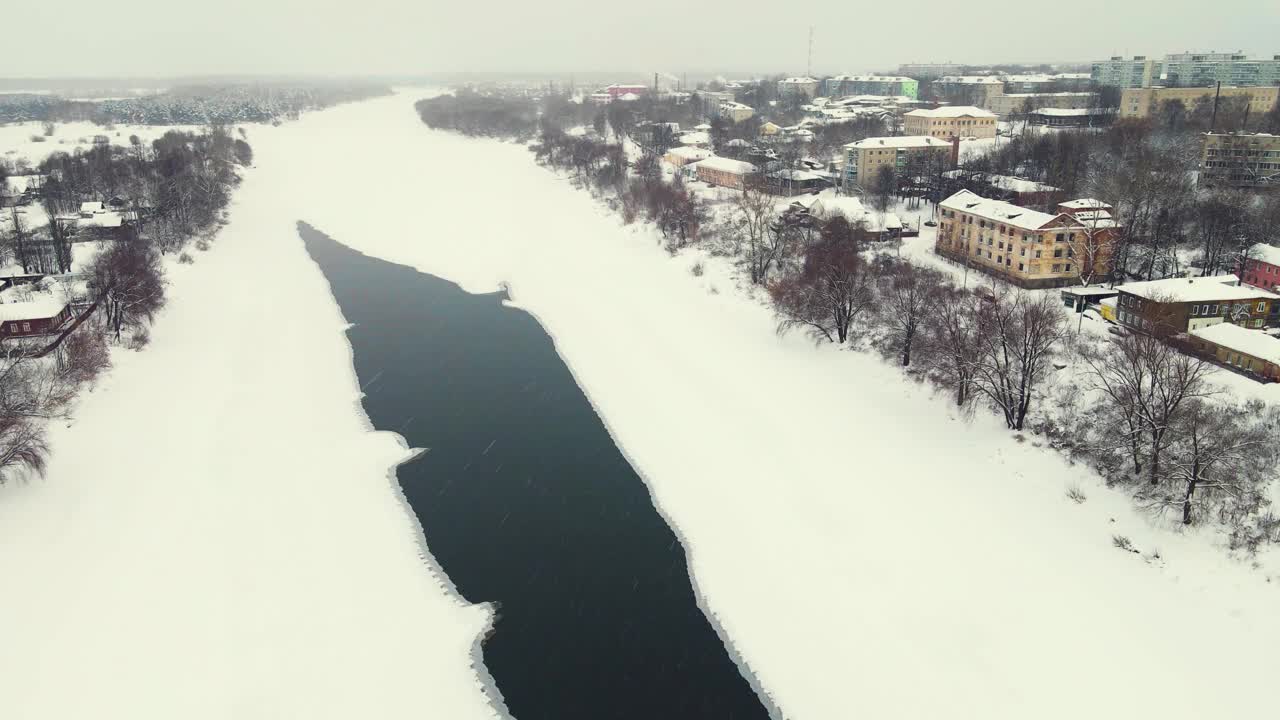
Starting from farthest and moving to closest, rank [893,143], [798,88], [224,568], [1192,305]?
1. [798,88]
2. [893,143]
3. [1192,305]
4. [224,568]

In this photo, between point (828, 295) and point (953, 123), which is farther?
point (953, 123)

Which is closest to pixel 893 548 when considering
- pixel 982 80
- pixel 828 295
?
pixel 828 295

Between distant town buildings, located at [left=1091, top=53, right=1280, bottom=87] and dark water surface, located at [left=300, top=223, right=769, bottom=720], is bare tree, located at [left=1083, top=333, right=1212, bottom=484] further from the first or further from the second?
distant town buildings, located at [left=1091, top=53, right=1280, bottom=87]

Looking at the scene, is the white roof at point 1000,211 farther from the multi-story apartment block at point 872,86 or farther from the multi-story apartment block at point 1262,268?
the multi-story apartment block at point 872,86

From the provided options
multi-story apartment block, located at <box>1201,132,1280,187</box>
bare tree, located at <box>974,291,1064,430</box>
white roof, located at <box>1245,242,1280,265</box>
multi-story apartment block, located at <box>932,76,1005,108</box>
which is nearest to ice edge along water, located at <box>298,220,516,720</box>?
bare tree, located at <box>974,291,1064,430</box>

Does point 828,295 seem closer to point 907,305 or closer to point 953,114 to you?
point 907,305

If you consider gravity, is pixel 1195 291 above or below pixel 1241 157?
below

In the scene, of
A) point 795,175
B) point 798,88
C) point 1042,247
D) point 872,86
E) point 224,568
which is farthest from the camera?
point 798,88

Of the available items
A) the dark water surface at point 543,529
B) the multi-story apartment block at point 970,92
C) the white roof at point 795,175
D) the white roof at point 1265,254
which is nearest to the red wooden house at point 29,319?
the dark water surface at point 543,529
